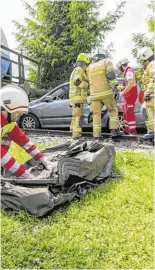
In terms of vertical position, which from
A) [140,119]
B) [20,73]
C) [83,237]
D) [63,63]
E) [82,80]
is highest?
[63,63]

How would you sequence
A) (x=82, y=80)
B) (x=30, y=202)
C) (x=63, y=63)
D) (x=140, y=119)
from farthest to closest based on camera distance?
1. (x=63, y=63)
2. (x=140, y=119)
3. (x=82, y=80)
4. (x=30, y=202)

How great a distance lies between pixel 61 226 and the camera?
297 cm

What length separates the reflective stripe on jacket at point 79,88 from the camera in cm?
741

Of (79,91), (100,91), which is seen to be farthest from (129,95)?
(79,91)

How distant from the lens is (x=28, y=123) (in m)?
9.57

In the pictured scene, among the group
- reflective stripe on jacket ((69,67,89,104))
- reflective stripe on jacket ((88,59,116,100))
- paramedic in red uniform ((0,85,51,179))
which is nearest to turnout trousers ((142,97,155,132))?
reflective stripe on jacket ((88,59,116,100))

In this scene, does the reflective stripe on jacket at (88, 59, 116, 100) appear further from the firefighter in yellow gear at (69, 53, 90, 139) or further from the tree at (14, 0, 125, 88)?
the tree at (14, 0, 125, 88)

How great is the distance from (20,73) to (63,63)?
14.8 feet

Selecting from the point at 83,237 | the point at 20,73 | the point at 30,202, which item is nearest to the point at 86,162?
the point at 30,202

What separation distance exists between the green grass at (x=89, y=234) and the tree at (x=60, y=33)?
47.4ft

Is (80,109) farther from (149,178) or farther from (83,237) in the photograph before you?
(83,237)

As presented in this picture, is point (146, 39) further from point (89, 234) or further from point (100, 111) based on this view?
point (89, 234)

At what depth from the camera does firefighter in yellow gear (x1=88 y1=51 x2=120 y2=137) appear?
23.0ft

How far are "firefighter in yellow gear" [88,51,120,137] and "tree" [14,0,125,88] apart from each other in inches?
408
